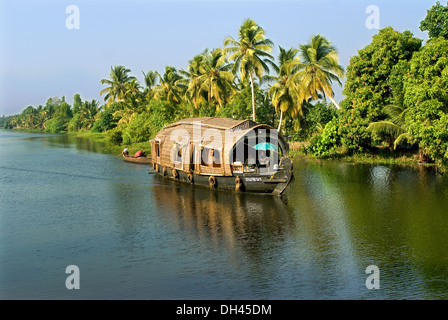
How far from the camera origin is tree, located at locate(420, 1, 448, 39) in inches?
1048

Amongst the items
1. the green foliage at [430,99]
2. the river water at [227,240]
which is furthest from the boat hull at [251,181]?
the green foliage at [430,99]

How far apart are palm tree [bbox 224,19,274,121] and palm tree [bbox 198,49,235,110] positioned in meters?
2.34

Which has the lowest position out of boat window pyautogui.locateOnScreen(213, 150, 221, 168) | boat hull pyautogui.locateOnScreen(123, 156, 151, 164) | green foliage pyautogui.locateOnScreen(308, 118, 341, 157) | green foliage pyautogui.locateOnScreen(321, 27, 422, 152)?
boat hull pyautogui.locateOnScreen(123, 156, 151, 164)

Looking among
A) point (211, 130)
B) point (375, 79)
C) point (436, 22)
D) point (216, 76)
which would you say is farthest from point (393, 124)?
point (216, 76)

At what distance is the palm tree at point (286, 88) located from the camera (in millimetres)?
34778

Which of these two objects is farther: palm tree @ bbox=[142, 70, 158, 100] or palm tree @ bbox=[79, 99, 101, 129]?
palm tree @ bbox=[79, 99, 101, 129]

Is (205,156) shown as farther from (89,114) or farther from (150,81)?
(89,114)

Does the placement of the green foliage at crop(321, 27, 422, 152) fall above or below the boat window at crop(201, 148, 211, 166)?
above

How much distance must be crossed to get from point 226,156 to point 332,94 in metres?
16.1

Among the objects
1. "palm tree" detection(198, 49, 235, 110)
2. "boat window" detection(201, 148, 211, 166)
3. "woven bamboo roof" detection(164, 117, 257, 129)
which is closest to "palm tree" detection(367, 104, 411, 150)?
"woven bamboo roof" detection(164, 117, 257, 129)

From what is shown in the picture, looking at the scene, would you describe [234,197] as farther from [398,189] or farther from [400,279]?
[400,279]

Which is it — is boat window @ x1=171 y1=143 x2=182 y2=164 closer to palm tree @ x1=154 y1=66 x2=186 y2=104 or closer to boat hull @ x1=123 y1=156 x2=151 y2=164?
boat hull @ x1=123 y1=156 x2=151 y2=164

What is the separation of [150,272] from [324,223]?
693 cm

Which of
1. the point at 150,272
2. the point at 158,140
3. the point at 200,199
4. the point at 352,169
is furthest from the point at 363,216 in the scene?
the point at 158,140
